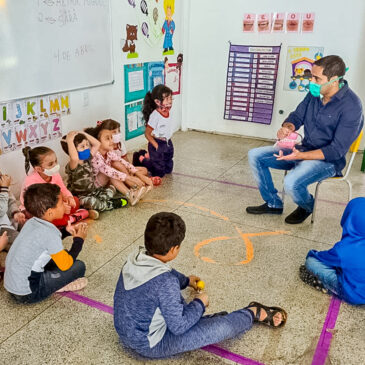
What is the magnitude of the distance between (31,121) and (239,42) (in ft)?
11.4

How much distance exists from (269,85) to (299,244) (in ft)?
10.9

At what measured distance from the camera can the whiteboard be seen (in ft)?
10.7

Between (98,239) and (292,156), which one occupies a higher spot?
(292,156)

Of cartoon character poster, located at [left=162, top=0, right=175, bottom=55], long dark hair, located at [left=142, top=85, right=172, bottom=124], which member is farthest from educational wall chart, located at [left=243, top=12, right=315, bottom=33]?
long dark hair, located at [left=142, top=85, right=172, bottom=124]

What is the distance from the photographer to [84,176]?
3.50 meters

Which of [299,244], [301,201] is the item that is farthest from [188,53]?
[299,244]

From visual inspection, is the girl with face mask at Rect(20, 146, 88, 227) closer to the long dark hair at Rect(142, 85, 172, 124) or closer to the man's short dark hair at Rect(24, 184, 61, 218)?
the man's short dark hair at Rect(24, 184, 61, 218)

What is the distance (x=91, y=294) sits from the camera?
2367mm

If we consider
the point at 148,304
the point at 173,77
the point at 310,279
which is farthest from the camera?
the point at 173,77

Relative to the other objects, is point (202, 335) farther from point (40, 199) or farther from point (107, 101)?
point (107, 101)

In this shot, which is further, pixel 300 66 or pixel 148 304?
pixel 300 66

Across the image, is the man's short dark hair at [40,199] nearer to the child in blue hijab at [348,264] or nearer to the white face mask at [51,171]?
the white face mask at [51,171]

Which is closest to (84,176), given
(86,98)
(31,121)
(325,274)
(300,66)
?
(31,121)

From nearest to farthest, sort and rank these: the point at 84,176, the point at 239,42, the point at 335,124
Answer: the point at 335,124 → the point at 84,176 → the point at 239,42
